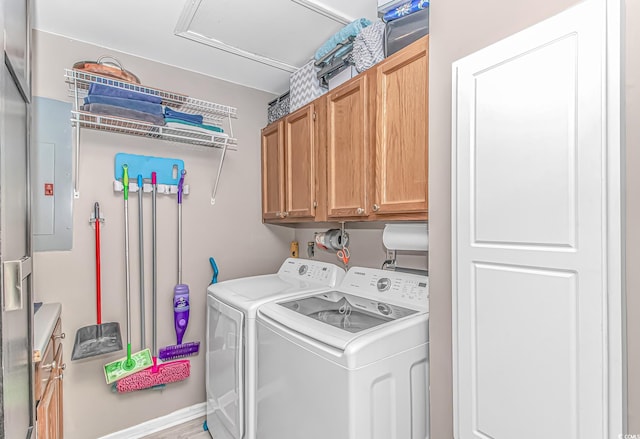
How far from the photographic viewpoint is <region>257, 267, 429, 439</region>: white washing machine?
3.75 feet

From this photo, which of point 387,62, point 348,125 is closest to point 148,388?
point 348,125

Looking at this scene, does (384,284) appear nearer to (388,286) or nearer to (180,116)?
(388,286)

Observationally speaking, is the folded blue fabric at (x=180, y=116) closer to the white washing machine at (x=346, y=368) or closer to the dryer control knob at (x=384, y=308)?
the white washing machine at (x=346, y=368)

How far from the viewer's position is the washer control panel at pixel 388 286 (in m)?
1.61

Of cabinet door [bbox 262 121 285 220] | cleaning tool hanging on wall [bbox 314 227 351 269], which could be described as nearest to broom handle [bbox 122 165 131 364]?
cabinet door [bbox 262 121 285 220]

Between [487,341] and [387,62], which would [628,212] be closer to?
[487,341]

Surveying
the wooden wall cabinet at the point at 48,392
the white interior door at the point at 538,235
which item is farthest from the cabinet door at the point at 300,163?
the wooden wall cabinet at the point at 48,392

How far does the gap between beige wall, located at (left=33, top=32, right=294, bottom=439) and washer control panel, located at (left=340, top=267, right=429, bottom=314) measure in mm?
1007

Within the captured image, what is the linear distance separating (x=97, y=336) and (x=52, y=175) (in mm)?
1005

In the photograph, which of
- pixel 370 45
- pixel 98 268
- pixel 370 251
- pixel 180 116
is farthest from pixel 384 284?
pixel 98 268

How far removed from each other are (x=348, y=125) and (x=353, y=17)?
0.58 meters

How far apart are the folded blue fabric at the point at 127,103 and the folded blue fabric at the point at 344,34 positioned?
1.04 metres

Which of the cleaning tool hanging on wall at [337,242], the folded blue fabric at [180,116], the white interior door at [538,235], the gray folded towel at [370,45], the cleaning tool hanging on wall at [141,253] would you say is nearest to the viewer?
the white interior door at [538,235]

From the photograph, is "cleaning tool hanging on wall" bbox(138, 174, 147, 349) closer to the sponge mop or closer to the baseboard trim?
the sponge mop
